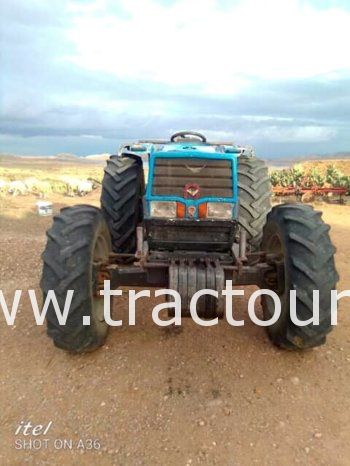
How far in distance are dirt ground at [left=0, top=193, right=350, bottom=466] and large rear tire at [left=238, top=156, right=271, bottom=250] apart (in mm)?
999

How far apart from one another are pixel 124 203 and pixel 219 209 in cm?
141

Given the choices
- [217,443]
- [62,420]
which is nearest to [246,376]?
[217,443]

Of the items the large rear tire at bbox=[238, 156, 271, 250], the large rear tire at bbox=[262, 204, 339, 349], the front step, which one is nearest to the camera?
the front step

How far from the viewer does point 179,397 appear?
356 cm

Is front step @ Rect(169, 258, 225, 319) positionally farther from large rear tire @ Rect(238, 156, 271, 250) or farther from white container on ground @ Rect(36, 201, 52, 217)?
white container on ground @ Rect(36, 201, 52, 217)

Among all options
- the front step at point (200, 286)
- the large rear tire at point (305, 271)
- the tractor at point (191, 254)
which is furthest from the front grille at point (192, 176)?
the front step at point (200, 286)

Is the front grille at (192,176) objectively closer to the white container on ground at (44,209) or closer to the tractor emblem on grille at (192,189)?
the tractor emblem on grille at (192,189)

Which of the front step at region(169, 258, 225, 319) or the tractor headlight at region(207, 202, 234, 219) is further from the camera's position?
the tractor headlight at region(207, 202, 234, 219)

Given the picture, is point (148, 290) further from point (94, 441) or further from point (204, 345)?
point (94, 441)

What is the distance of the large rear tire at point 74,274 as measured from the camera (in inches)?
143

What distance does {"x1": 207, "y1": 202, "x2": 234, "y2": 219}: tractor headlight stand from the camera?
4.08 m

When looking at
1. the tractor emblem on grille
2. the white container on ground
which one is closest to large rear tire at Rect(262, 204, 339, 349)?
the tractor emblem on grille

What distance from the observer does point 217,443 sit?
307cm

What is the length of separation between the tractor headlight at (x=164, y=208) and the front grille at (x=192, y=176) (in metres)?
0.08
